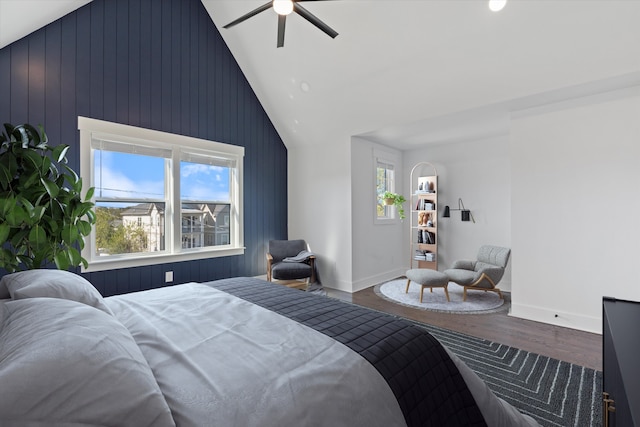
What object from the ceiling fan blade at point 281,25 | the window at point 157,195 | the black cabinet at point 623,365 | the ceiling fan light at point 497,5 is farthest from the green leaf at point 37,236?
the ceiling fan light at point 497,5

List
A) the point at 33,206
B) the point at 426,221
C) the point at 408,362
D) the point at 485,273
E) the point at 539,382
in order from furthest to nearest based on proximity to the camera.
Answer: the point at 426,221, the point at 485,273, the point at 33,206, the point at 539,382, the point at 408,362

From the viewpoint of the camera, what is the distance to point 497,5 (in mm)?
2650

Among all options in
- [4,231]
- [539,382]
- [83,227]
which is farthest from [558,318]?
[4,231]

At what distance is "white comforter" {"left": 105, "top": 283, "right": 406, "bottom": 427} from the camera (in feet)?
2.89

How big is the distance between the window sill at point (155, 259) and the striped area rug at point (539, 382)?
321cm

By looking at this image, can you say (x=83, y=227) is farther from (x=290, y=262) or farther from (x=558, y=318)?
(x=558, y=318)

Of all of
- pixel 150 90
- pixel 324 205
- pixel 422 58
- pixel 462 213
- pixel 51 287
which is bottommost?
pixel 51 287

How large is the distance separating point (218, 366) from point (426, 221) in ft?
16.8

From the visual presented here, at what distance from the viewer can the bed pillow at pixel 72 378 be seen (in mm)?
611

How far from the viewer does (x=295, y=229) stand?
216 inches

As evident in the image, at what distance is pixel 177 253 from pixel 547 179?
15.1 feet

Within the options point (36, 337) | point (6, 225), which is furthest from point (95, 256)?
point (36, 337)

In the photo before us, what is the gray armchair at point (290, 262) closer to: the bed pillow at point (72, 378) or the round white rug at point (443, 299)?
the round white rug at point (443, 299)

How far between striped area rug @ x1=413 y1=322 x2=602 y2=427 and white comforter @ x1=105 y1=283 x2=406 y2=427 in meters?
1.47
